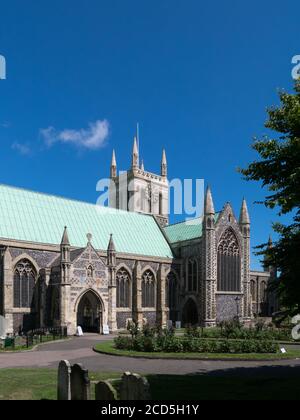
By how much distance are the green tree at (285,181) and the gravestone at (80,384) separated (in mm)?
6098

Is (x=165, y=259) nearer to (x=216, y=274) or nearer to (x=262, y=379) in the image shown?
(x=216, y=274)

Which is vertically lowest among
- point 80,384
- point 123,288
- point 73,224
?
point 123,288

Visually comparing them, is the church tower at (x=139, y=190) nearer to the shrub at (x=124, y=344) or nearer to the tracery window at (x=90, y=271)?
the tracery window at (x=90, y=271)

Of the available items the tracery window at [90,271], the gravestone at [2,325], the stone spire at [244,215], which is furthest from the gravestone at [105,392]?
the stone spire at [244,215]

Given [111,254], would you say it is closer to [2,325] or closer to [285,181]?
[2,325]

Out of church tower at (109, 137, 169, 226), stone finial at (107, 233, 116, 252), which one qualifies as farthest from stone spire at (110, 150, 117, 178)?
stone finial at (107, 233, 116, 252)

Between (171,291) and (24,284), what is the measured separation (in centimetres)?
1767

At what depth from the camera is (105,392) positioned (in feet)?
33.4

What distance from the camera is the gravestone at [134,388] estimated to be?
9289 millimetres

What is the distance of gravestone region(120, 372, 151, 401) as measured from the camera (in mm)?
9289

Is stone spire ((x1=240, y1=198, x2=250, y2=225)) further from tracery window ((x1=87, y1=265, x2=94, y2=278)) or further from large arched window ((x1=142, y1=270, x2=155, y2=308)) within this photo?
tracery window ((x1=87, y1=265, x2=94, y2=278))

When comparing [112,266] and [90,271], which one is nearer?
[90,271]

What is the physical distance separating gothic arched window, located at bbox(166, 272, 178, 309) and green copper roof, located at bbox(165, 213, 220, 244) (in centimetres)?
476

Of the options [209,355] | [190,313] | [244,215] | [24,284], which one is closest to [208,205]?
[244,215]
